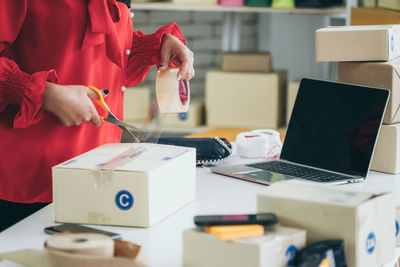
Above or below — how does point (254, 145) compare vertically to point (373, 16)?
below

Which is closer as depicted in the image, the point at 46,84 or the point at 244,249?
the point at 244,249

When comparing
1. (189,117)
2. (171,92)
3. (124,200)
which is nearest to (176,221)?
(124,200)

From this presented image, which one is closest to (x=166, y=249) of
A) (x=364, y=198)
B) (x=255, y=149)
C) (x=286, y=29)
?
(x=364, y=198)

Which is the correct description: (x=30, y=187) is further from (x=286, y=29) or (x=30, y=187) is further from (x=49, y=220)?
(x=286, y=29)

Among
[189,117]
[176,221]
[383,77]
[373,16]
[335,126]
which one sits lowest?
[189,117]

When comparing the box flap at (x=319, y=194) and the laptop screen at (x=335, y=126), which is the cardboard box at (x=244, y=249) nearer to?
the box flap at (x=319, y=194)

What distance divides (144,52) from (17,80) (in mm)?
520

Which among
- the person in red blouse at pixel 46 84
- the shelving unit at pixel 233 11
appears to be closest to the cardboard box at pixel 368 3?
the shelving unit at pixel 233 11

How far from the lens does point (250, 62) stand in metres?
3.37

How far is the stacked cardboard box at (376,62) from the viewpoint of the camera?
1.58 m

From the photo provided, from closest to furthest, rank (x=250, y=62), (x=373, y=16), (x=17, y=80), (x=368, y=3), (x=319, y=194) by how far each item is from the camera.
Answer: (x=319, y=194) < (x=17, y=80) < (x=373, y=16) < (x=368, y=3) < (x=250, y=62)

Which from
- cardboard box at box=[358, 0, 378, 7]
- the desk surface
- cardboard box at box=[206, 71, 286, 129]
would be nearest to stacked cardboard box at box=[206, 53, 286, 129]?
cardboard box at box=[206, 71, 286, 129]

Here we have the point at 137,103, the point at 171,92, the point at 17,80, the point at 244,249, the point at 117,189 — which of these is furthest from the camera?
the point at 137,103

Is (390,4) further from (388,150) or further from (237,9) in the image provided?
(388,150)
